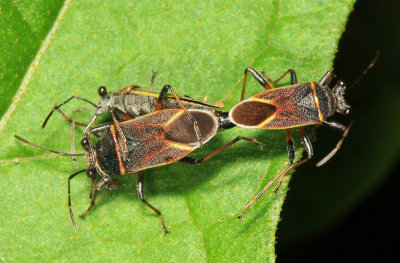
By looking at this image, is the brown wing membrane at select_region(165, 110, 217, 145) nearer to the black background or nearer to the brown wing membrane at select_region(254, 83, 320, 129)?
the brown wing membrane at select_region(254, 83, 320, 129)

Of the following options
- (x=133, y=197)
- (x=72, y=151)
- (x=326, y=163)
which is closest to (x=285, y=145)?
(x=326, y=163)

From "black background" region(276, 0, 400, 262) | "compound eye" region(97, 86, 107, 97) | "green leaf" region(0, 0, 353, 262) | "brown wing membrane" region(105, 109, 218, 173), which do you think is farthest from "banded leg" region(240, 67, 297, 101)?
"compound eye" region(97, 86, 107, 97)

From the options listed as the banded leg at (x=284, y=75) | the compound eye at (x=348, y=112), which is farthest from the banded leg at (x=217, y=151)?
the compound eye at (x=348, y=112)

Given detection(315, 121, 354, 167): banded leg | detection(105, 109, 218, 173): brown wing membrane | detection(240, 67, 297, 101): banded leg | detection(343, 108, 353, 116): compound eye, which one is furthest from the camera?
detection(343, 108, 353, 116): compound eye

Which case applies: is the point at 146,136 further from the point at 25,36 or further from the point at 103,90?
the point at 25,36

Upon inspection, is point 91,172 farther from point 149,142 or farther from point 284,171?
point 284,171

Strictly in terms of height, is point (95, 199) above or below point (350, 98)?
below
